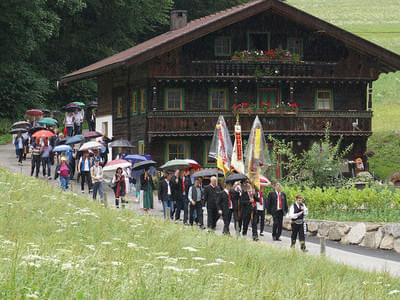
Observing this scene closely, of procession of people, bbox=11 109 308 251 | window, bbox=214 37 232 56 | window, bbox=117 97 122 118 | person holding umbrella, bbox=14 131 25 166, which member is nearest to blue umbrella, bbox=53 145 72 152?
procession of people, bbox=11 109 308 251

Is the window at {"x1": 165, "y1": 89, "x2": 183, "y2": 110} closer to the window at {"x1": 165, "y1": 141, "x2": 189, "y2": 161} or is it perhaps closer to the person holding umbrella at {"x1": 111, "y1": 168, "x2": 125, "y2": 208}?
the window at {"x1": 165, "y1": 141, "x2": 189, "y2": 161}

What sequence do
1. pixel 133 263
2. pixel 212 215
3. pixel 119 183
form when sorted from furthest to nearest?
1. pixel 119 183
2. pixel 212 215
3. pixel 133 263

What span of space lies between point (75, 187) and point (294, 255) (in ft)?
56.6

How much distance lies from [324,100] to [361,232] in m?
19.0

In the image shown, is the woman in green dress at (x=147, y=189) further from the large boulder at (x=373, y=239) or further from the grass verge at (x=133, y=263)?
the large boulder at (x=373, y=239)

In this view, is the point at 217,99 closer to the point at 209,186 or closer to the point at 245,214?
the point at 209,186

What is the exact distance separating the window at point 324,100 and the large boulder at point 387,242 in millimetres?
19461

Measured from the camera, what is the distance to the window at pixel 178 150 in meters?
41.6

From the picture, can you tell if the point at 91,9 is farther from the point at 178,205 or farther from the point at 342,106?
the point at 178,205

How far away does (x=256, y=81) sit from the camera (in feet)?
136

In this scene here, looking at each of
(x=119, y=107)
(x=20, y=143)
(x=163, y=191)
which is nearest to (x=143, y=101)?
(x=119, y=107)

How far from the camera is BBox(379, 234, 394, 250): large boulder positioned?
2405 centimetres

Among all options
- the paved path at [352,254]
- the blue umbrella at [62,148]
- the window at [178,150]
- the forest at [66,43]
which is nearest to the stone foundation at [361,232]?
the paved path at [352,254]

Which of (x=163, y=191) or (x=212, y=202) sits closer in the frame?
(x=212, y=202)
